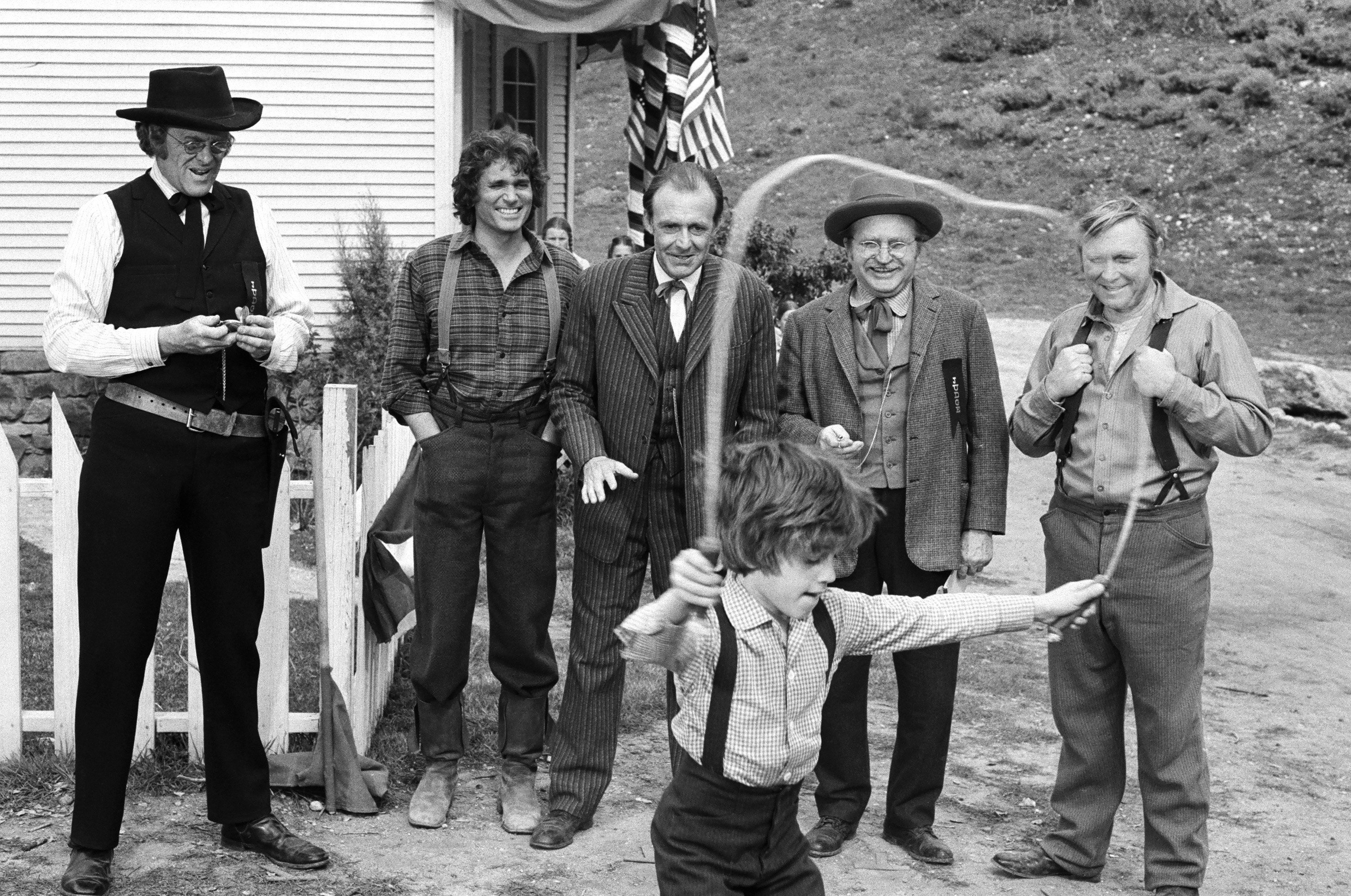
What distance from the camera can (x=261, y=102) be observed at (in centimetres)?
1086

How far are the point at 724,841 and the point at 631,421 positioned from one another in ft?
5.67

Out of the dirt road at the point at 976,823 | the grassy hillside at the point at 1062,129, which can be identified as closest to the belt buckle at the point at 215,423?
the dirt road at the point at 976,823

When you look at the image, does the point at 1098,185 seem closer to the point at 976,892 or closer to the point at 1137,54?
the point at 1137,54

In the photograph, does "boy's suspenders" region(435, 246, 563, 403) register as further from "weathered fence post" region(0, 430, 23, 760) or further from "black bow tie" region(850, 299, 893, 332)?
"weathered fence post" region(0, 430, 23, 760)

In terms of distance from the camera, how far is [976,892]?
4152 millimetres

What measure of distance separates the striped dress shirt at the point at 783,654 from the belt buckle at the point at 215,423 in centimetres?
159

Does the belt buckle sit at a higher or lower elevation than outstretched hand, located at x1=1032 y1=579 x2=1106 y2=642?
higher

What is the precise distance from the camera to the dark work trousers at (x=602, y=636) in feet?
14.6

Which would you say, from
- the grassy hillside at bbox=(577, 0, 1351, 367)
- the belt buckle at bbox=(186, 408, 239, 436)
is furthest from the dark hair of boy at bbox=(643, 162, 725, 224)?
the grassy hillside at bbox=(577, 0, 1351, 367)

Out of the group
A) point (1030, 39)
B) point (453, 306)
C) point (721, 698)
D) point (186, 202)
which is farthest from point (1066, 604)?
point (1030, 39)

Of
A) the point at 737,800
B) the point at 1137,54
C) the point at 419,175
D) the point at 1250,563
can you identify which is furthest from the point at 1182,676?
the point at 1137,54

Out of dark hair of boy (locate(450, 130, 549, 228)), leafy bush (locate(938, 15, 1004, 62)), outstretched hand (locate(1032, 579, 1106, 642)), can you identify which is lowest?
outstretched hand (locate(1032, 579, 1106, 642))

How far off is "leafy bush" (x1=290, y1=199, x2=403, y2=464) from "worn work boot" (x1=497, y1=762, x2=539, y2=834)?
6143 mm

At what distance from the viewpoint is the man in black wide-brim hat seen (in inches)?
152
